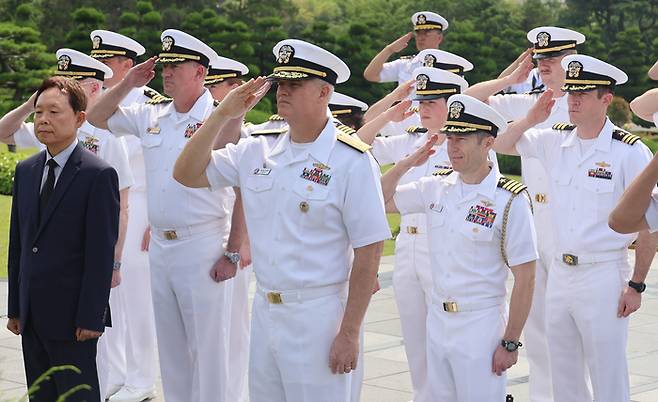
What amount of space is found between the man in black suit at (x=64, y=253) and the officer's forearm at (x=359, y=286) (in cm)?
115

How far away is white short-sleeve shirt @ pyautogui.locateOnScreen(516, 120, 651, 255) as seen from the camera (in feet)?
22.6

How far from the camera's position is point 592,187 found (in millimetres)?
6969

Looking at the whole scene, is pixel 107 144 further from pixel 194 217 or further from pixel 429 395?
pixel 429 395

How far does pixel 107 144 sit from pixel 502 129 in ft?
8.21

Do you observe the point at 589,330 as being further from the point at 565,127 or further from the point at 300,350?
the point at 300,350

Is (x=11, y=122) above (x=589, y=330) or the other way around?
above

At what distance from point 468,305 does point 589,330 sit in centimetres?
104

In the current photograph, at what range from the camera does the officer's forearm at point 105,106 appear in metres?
6.99

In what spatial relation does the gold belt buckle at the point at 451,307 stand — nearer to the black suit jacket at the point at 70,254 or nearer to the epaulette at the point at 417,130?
the black suit jacket at the point at 70,254

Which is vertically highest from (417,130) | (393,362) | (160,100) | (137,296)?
(160,100)

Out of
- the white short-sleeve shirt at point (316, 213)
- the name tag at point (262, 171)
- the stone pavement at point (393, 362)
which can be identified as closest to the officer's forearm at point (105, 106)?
the stone pavement at point (393, 362)

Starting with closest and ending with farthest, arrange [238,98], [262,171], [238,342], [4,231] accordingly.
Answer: [238,98] → [262,171] → [238,342] → [4,231]

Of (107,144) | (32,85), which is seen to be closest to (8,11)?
(32,85)

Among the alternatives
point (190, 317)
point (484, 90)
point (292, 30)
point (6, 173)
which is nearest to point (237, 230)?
point (190, 317)
